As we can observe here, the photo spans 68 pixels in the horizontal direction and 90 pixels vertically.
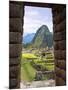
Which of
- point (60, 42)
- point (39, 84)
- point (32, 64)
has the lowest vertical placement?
point (39, 84)

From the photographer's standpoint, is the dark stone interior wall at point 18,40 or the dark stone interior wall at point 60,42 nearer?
the dark stone interior wall at point 18,40

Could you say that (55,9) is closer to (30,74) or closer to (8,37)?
(8,37)

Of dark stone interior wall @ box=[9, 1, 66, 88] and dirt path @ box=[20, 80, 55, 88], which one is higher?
dark stone interior wall @ box=[9, 1, 66, 88]

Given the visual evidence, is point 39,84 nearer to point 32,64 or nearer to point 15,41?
point 32,64

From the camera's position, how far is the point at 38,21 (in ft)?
6.07

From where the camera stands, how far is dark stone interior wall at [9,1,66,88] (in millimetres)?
1809

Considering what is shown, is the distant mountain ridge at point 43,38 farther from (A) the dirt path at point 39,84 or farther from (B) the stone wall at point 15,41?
(A) the dirt path at point 39,84

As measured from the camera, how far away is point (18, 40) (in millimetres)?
1831

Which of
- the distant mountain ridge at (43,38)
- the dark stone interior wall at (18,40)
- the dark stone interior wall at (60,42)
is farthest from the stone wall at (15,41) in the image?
the dark stone interior wall at (60,42)

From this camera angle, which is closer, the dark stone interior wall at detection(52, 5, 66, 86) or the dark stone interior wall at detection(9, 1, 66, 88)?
the dark stone interior wall at detection(9, 1, 66, 88)

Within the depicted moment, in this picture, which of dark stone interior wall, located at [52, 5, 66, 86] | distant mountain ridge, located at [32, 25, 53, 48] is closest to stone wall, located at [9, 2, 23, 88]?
distant mountain ridge, located at [32, 25, 53, 48]

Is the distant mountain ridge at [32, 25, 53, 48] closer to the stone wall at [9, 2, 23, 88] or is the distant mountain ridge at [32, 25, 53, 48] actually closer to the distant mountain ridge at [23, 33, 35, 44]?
the distant mountain ridge at [23, 33, 35, 44]

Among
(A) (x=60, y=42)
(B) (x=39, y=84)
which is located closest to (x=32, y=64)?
(B) (x=39, y=84)

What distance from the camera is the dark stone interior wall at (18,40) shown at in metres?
1.81
